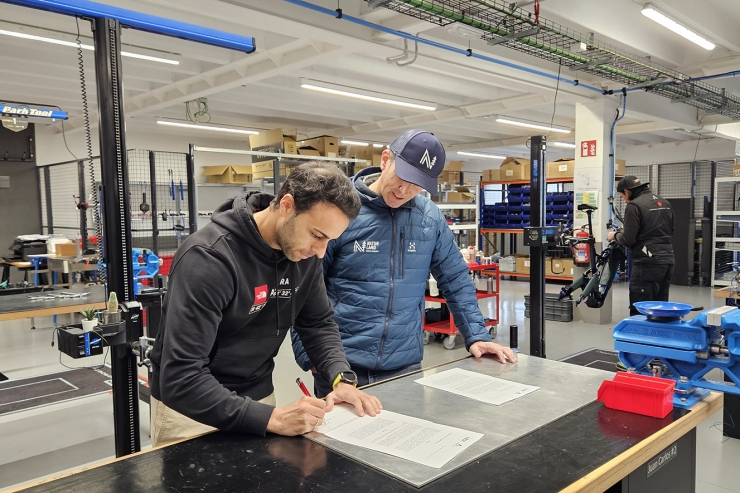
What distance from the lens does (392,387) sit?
66.4 inches

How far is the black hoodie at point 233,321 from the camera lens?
1.24 m

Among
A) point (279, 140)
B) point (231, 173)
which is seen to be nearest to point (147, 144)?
point (231, 173)

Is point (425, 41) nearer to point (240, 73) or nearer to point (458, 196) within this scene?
point (240, 73)

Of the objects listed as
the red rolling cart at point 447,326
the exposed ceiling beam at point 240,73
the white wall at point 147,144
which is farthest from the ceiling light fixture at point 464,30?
the white wall at point 147,144

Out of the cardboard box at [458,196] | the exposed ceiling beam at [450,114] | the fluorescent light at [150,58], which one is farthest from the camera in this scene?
the cardboard box at [458,196]

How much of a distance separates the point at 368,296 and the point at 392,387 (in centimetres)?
35

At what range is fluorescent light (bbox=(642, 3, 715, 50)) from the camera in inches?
185

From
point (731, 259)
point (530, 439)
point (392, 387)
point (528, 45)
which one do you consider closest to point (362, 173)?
point (392, 387)

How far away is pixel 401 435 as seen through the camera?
1298 millimetres

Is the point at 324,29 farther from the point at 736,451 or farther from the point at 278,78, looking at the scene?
the point at 736,451

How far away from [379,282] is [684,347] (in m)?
0.96

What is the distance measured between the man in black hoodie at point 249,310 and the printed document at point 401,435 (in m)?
0.05

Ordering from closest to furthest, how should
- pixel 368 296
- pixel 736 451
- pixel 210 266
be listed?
pixel 210 266 → pixel 368 296 → pixel 736 451

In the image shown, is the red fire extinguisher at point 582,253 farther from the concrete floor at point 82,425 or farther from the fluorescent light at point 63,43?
the fluorescent light at point 63,43
